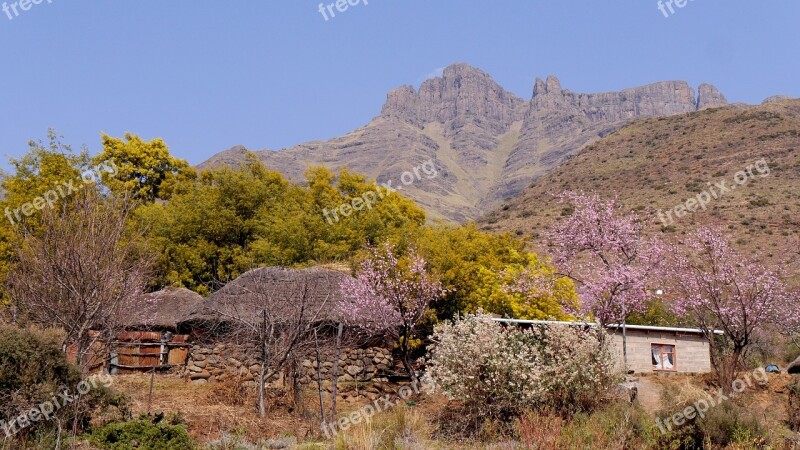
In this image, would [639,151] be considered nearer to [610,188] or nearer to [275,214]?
[610,188]

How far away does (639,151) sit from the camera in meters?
80.8

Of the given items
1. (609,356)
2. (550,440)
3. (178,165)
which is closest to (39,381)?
(550,440)

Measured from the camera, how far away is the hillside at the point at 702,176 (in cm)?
4984

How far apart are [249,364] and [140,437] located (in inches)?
413

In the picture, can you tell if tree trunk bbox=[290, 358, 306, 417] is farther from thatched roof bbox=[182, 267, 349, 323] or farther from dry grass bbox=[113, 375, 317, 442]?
thatched roof bbox=[182, 267, 349, 323]

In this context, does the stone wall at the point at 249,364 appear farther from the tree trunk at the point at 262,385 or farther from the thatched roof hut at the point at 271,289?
the tree trunk at the point at 262,385

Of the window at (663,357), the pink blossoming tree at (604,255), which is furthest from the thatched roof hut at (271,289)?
the window at (663,357)

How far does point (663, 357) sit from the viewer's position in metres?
24.2

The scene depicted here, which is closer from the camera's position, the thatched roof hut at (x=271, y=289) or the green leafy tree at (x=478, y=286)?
the thatched roof hut at (x=271, y=289)

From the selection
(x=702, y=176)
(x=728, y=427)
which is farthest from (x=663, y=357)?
(x=702, y=176)

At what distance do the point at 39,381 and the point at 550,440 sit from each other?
8908mm

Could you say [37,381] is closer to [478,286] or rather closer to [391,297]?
[391,297]

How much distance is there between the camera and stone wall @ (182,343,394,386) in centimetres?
2098

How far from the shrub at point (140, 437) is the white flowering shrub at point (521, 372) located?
596 cm
